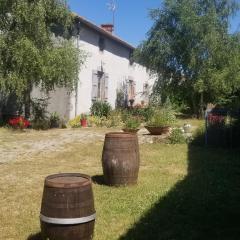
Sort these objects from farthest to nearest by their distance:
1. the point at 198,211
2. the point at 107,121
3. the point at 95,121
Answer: the point at 107,121 → the point at 95,121 → the point at 198,211

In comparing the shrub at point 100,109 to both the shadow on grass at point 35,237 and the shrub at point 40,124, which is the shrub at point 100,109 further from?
the shadow on grass at point 35,237

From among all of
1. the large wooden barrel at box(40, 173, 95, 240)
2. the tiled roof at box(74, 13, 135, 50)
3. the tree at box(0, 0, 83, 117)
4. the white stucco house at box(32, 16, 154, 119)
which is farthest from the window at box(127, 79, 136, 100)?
the large wooden barrel at box(40, 173, 95, 240)

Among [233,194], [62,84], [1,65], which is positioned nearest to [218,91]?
[62,84]

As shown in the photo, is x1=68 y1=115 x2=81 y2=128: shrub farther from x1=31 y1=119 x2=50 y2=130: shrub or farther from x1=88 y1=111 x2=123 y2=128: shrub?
x1=31 y1=119 x2=50 y2=130: shrub

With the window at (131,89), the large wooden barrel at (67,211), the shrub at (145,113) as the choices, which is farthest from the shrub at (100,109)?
the large wooden barrel at (67,211)

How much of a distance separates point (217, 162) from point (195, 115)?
13560mm

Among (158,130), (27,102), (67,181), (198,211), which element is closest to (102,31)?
(27,102)

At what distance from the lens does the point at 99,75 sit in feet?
75.0

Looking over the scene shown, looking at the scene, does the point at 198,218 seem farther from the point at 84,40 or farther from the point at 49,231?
the point at 84,40

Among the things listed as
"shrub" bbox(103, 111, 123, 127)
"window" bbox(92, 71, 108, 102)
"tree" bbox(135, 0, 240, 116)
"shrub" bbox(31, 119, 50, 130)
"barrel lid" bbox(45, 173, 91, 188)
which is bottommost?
"barrel lid" bbox(45, 173, 91, 188)

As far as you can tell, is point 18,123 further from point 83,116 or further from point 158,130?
point 158,130

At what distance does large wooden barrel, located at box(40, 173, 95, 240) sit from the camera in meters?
4.69

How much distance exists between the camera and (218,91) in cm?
2112

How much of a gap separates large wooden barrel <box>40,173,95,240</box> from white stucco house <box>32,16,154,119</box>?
14161 millimetres
